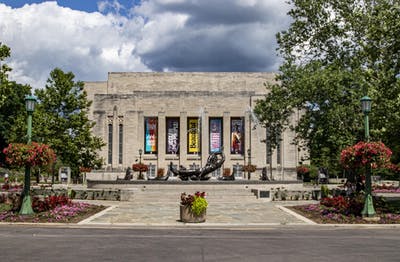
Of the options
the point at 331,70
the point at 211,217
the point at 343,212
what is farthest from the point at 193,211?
the point at 331,70

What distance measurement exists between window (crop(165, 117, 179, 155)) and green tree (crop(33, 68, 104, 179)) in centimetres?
3460

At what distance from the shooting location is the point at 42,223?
57.6 feet

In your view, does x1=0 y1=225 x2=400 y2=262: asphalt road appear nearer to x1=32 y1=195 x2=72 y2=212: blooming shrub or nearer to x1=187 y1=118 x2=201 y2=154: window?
x1=32 y1=195 x2=72 y2=212: blooming shrub

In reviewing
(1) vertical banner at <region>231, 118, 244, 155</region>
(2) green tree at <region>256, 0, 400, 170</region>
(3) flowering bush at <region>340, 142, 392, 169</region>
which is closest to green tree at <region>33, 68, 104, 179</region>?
(2) green tree at <region>256, 0, 400, 170</region>

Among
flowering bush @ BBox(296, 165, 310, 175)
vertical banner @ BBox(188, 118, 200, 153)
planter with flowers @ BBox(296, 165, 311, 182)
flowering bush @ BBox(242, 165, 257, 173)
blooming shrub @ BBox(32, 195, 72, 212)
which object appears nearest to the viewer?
blooming shrub @ BBox(32, 195, 72, 212)

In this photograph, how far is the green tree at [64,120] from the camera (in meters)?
37.6

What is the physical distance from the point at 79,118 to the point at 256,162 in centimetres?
4023

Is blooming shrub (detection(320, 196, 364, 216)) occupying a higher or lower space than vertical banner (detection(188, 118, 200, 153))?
lower

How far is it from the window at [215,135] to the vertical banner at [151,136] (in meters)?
9.20

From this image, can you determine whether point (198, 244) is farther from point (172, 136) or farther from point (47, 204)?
point (172, 136)

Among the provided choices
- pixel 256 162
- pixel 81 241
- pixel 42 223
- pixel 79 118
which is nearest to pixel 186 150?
pixel 256 162

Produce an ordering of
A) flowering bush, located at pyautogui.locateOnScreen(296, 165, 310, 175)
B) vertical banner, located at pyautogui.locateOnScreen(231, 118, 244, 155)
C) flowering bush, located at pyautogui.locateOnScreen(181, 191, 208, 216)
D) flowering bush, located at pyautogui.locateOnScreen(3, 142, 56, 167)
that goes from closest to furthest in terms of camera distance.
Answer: flowering bush, located at pyautogui.locateOnScreen(181, 191, 208, 216), flowering bush, located at pyautogui.locateOnScreen(3, 142, 56, 167), flowering bush, located at pyautogui.locateOnScreen(296, 165, 310, 175), vertical banner, located at pyautogui.locateOnScreen(231, 118, 244, 155)

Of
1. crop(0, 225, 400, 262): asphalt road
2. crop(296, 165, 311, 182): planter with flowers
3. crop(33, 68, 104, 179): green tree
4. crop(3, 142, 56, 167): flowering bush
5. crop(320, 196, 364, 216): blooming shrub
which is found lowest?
crop(0, 225, 400, 262): asphalt road

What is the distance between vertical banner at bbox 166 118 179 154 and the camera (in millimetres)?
74562
